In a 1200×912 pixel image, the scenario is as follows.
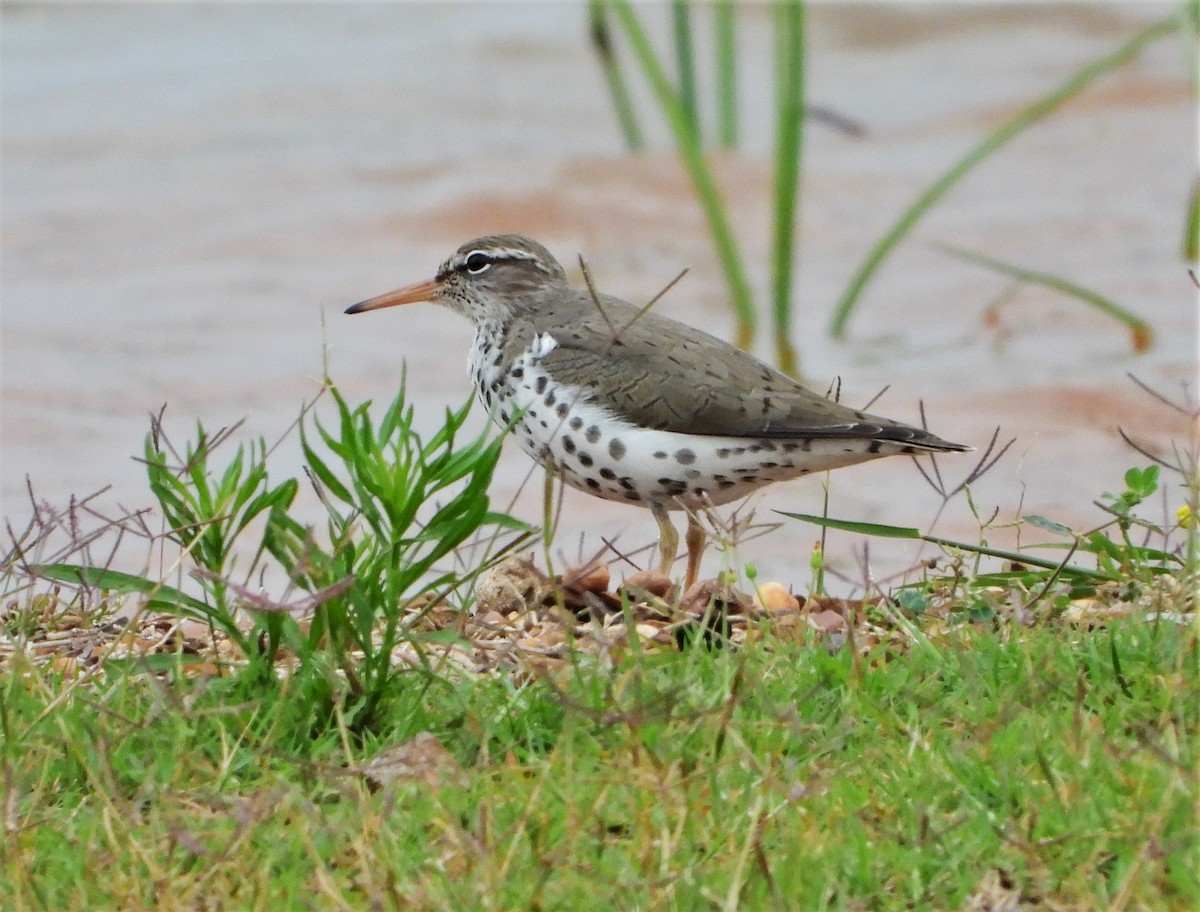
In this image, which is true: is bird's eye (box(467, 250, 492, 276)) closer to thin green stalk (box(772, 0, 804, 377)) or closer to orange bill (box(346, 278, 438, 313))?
orange bill (box(346, 278, 438, 313))

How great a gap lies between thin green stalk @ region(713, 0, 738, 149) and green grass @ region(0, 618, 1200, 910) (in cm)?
807

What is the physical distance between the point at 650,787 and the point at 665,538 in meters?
2.13

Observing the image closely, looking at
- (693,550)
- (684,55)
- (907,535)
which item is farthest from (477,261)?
(684,55)

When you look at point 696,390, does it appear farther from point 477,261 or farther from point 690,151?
point 690,151

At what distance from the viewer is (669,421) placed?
5.79 metres

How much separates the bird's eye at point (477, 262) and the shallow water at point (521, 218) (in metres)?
0.97

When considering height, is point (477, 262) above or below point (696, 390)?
above

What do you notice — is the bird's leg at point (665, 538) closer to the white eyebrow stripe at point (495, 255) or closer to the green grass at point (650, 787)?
the green grass at point (650, 787)

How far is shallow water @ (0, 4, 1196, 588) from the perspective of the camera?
30.9 ft

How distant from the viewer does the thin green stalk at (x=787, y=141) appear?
9703mm

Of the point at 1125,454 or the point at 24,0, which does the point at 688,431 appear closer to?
the point at 1125,454

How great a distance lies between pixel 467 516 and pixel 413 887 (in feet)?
3.38

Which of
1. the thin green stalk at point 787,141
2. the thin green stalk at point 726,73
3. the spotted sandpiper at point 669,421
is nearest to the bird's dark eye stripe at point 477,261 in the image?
the spotted sandpiper at point 669,421

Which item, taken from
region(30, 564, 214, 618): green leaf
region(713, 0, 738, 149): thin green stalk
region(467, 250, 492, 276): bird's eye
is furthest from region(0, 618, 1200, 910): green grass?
region(713, 0, 738, 149): thin green stalk
